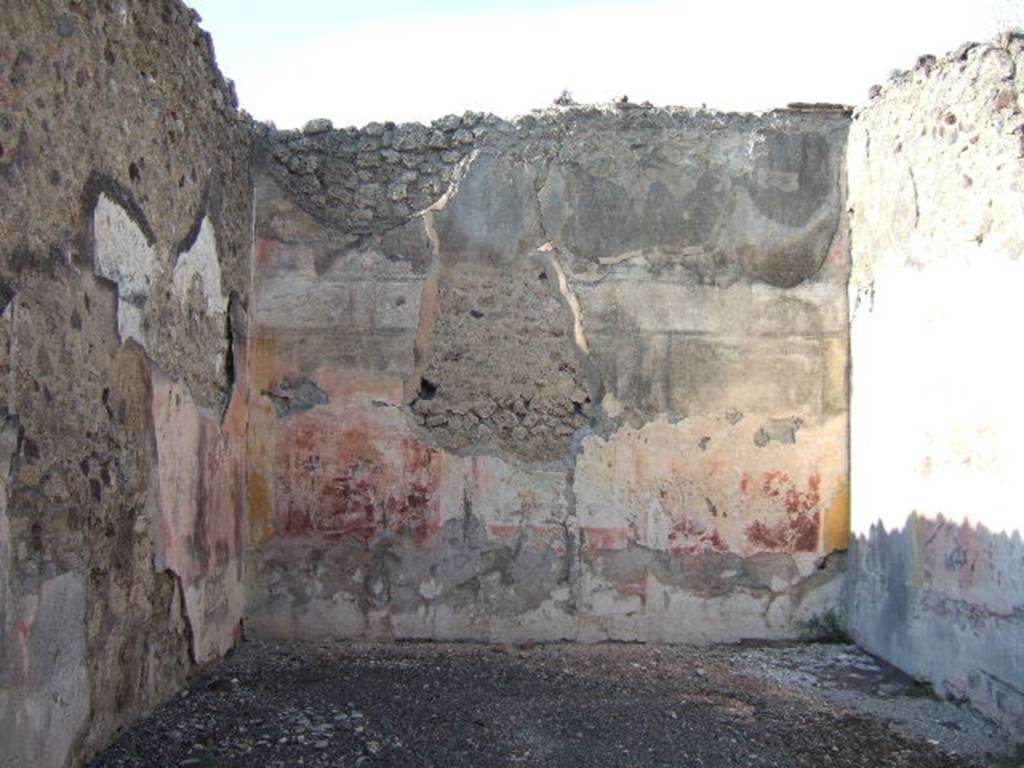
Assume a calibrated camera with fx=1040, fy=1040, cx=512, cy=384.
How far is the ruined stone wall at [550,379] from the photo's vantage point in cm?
427

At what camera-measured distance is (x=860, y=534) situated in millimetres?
4176

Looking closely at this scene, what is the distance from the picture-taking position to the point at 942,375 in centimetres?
353

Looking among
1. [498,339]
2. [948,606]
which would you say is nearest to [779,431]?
[948,606]

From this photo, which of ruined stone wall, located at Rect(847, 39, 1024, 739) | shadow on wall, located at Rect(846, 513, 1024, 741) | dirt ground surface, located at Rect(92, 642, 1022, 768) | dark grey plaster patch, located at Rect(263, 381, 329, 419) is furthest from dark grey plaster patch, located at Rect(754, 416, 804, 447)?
dark grey plaster patch, located at Rect(263, 381, 329, 419)

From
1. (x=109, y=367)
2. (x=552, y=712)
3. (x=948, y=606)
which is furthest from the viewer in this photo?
(x=948, y=606)

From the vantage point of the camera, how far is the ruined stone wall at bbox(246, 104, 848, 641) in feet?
14.0

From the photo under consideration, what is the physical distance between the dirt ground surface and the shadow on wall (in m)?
0.09

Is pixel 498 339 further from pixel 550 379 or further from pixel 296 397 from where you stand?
pixel 296 397

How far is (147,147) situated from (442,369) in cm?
157

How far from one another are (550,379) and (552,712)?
4.82ft

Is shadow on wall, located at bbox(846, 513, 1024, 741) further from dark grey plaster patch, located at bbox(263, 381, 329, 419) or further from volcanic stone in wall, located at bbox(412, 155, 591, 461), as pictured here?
dark grey plaster patch, located at bbox(263, 381, 329, 419)

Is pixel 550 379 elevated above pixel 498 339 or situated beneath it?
situated beneath

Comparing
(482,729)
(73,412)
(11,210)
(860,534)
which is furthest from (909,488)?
(11,210)

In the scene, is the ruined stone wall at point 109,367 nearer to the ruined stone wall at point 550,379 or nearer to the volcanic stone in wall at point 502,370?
the ruined stone wall at point 550,379
